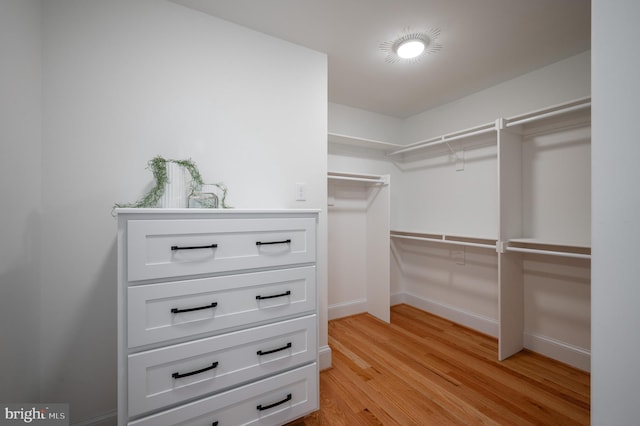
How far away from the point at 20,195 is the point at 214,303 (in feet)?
3.14

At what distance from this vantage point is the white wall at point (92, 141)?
1.08 meters

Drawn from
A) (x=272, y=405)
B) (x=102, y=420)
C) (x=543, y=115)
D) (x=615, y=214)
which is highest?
(x=543, y=115)

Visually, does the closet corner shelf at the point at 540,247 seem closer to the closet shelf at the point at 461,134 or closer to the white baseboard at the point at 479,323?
the white baseboard at the point at 479,323

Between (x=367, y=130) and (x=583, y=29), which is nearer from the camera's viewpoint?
(x=583, y=29)

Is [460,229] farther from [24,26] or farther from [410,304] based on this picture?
[24,26]

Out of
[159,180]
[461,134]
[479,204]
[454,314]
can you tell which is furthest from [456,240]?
[159,180]

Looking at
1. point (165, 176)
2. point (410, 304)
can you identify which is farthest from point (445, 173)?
point (165, 176)

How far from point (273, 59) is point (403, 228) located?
2.40m

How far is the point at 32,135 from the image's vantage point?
111cm

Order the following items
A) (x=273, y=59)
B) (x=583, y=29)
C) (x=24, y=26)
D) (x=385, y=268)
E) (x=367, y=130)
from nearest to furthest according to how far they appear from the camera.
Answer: (x=24, y=26) < (x=583, y=29) < (x=273, y=59) < (x=385, y=268) < (x=367, y=130)

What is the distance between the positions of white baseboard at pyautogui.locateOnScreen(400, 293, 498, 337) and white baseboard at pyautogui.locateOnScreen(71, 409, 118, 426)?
2745mm

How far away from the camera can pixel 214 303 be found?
1.09 metres

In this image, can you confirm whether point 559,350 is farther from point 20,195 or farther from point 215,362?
point 20,195

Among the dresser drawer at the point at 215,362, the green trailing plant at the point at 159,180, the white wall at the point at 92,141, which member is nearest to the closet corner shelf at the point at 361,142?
the white wall at the point at 92,141
